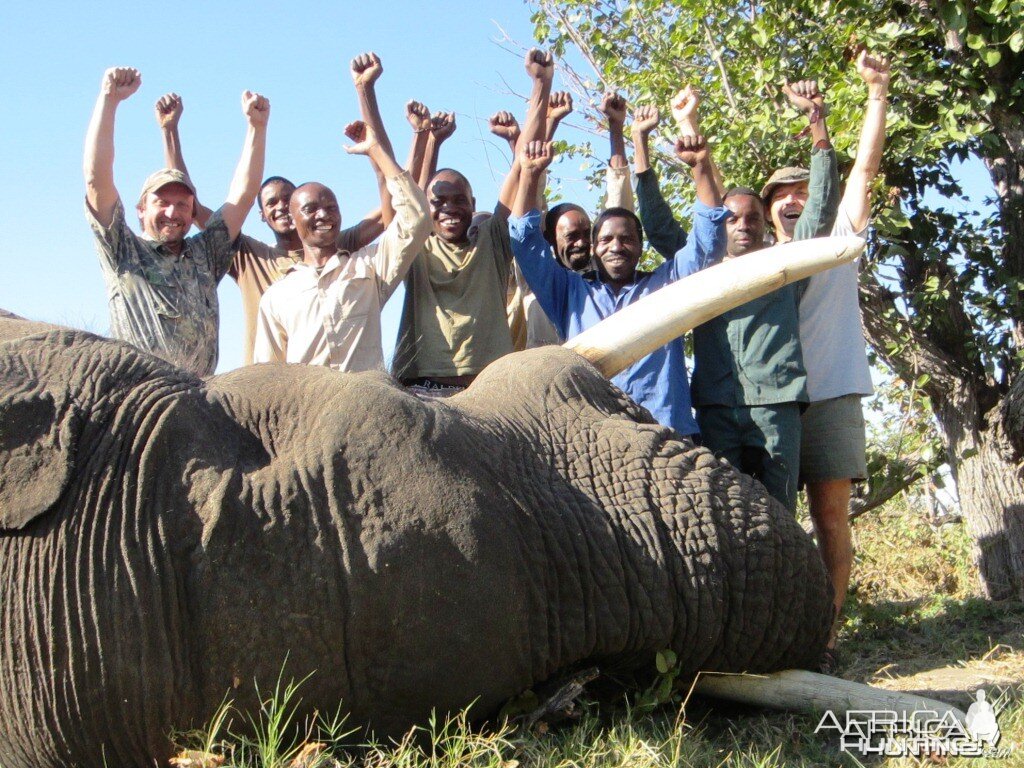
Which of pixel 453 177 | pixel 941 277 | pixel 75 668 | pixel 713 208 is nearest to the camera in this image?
pixel 75 668

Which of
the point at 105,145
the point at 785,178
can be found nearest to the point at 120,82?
the point at 105,145

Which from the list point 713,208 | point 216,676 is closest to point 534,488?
point 216,676

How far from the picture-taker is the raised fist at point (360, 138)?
555 centimetres

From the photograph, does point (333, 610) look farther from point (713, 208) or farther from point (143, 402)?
point (713, 208)

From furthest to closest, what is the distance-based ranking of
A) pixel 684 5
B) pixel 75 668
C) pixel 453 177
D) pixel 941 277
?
pixel 684 5 < pixel 941 277 < pixel 453 177 < pixel 75 668

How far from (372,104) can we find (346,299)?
1.17 m

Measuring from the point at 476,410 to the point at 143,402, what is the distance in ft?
3.49

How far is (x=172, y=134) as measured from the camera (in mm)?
6152

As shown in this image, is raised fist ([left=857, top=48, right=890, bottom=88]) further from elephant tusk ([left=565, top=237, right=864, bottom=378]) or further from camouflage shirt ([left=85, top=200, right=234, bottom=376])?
camouflage shirt ([left=85, top=200, right=234, bottom=376])

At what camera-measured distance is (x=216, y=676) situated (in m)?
2.95

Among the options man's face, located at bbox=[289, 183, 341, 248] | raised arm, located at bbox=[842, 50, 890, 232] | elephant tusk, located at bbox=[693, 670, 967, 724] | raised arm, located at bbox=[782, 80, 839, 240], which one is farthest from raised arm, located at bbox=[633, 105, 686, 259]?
elephant tusk, located at bbox=[693, 670, 967, 724]

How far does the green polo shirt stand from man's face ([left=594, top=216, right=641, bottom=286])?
155mm

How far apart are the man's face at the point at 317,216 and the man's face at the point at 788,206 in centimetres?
223

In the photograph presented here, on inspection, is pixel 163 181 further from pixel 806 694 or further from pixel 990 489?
pixel 990 489
